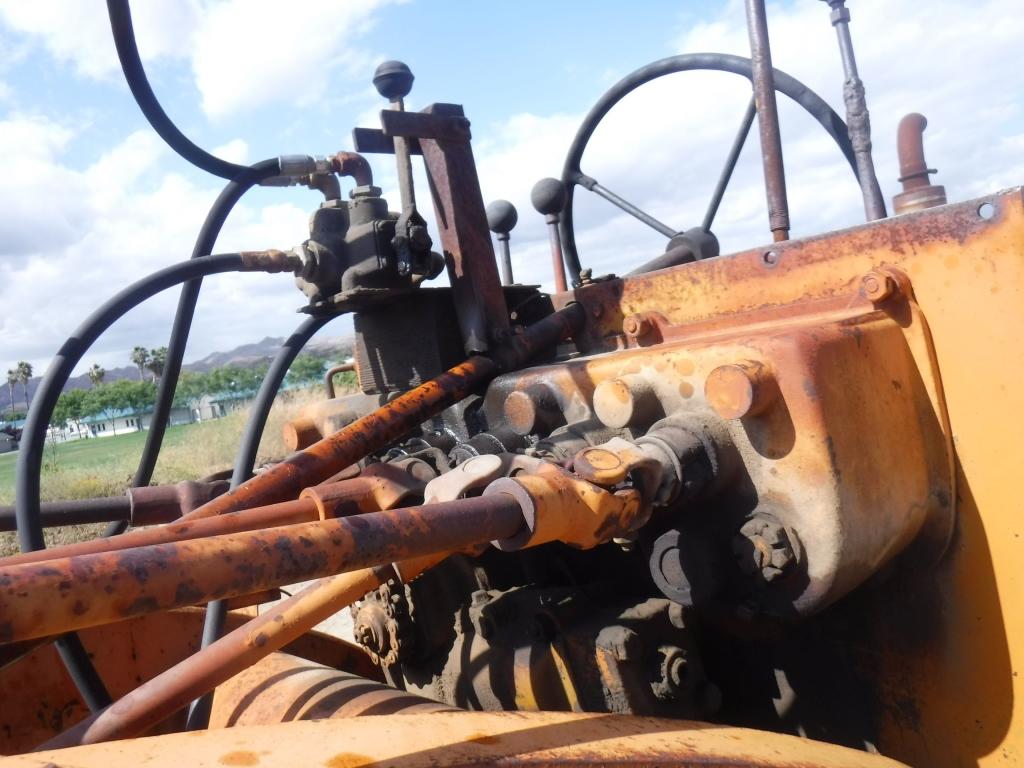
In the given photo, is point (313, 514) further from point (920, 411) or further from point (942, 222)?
point (942, 222)

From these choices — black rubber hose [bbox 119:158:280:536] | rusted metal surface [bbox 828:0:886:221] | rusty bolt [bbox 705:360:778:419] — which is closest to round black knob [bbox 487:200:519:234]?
black rubber hose [bbox 119:158:280:536]

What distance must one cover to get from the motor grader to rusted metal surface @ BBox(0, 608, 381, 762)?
1cm

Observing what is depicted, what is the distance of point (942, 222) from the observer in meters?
1.30

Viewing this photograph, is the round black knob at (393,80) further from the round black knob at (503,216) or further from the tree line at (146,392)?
the tree line at (146,392)

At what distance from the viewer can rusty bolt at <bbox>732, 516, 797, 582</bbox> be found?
1.19 m

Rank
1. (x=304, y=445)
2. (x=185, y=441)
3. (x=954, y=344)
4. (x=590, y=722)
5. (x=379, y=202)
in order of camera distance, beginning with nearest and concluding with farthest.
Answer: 1. (x=590, y=722)
2. (x=954, y=344)
3. (x=379, y=202)
4. (x=304, y=445)
5. (x=185, y=441)

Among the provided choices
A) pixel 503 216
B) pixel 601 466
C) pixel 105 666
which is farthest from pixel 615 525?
pixel 503 216

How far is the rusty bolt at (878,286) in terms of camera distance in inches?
51.8

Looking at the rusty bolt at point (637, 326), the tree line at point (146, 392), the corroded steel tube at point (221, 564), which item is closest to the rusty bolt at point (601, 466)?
the corroded steel tube at point (221, 564)

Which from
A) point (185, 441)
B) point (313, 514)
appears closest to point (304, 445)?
point (313, 514)

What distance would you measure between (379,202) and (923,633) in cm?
137

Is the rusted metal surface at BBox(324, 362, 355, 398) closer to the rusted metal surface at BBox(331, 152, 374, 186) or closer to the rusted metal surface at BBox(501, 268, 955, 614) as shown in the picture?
the rusted metal surface at BBox(331, 152, 374, 186)

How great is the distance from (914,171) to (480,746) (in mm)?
1292

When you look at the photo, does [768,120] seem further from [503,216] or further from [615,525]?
[503,216]
